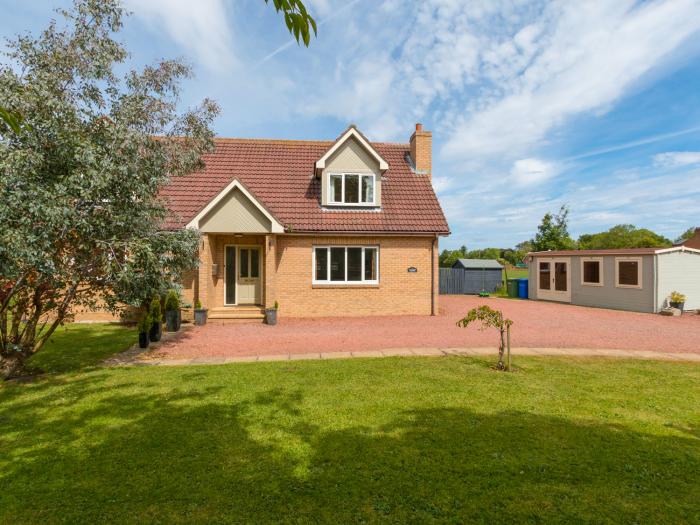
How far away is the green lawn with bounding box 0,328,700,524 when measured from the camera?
3.43 meters

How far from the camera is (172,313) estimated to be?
12906 mm

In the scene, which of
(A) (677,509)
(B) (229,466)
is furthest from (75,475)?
(A) (677,509)

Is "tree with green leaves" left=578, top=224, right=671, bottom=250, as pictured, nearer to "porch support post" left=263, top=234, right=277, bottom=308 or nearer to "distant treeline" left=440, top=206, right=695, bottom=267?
"distant treeline" left=440, top=206, right=695, bottom=267

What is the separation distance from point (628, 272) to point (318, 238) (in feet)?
51.4

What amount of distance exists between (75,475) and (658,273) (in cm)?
2213

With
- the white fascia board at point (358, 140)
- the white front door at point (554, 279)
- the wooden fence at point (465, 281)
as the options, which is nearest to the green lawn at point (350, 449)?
the white fascia board at point (358, 140)

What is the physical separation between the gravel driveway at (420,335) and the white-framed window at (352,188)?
5.27m

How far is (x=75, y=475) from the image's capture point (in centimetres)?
393

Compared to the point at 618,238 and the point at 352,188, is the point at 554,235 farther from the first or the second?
the point at 618,238

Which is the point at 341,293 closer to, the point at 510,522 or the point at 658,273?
the point at 510,522

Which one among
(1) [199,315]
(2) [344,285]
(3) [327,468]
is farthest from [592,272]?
(3) [327,468]

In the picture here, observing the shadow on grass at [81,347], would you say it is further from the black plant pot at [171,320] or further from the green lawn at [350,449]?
the green lawn at [350,449]

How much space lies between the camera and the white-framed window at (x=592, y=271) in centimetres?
2023

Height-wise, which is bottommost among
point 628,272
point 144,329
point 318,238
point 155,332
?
point 155,332
